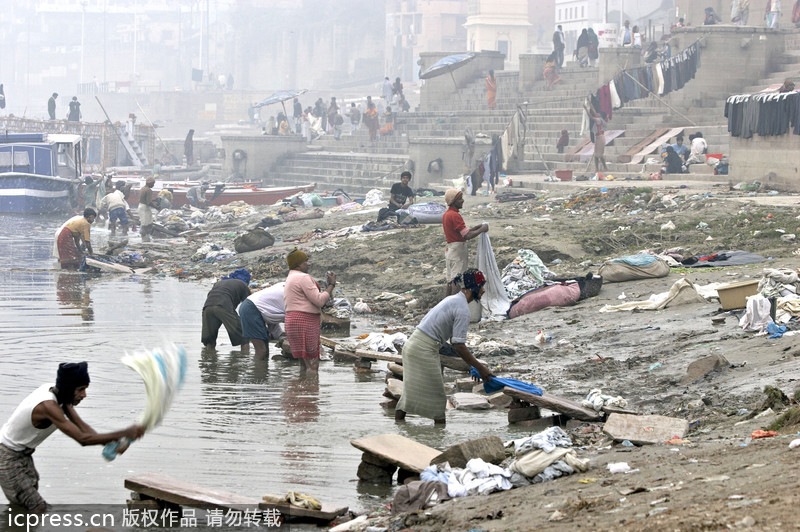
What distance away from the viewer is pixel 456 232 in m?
12.7

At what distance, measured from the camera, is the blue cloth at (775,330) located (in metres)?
10.1

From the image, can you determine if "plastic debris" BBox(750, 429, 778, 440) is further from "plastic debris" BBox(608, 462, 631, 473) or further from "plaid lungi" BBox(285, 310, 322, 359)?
"plaid lungi" BBox(285, 310, 322, 359)

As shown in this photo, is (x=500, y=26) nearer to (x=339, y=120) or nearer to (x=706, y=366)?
(x=339, y=120)

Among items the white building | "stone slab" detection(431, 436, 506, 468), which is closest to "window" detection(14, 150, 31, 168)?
"stone slab" detection(431, 436, 506, 468)

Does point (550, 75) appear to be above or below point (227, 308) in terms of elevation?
above

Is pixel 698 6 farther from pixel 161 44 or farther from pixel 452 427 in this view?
pixel 161 44

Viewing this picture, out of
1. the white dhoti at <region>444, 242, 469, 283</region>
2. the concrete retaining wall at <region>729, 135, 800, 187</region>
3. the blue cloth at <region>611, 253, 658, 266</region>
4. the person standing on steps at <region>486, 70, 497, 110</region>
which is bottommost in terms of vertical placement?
the blue cloth at <region>611, 253, 658, 266</region>

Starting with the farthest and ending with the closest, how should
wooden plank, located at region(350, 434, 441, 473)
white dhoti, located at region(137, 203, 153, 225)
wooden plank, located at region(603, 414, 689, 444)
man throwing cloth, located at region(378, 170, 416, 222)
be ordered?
white dhoti, located at region(137, 203, 153, 225) → man throwing cloth, located at region(378, 170, 416, 222) → wooden plank, located at region(603, 414, 689, 444) → wooden plank, located at region(350, 434, 441, 473)

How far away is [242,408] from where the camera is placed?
9906mm

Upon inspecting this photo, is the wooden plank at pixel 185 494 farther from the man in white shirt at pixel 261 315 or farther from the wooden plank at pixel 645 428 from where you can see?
the man in white shirt at pixel 261 315

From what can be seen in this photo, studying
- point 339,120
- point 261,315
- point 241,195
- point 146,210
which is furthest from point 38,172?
point 261,315

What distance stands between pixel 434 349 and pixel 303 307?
2.43 metres

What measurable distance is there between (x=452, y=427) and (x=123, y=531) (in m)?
3.16

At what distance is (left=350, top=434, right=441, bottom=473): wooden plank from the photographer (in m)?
7.44
